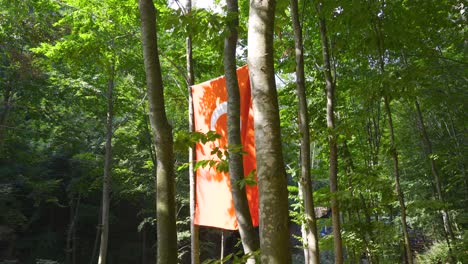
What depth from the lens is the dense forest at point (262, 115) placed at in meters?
2.89

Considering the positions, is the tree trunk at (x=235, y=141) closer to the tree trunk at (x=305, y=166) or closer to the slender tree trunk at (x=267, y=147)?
the tree trunk at (x=305, y=166)

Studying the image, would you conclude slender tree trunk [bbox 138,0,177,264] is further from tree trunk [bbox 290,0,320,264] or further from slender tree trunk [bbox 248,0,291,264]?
tree trunk [bbox 290,0,320,264]

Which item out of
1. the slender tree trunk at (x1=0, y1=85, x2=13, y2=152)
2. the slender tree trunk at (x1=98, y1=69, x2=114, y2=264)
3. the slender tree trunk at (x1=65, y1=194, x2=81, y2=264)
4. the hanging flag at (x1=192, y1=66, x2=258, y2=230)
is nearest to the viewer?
the hanging flag at (x1=192, y1=66, x2=258, y2=230)

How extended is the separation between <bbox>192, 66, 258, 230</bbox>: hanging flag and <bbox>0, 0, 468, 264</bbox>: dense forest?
41 centimetres

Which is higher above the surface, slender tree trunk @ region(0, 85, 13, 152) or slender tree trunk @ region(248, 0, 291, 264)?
slender tree trunk @ region(0, 85, 13, 152)

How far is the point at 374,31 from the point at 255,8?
3411 millimetres

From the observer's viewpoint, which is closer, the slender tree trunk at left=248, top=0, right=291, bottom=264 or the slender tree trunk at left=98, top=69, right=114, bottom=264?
the slender tree trunk at left=248, top=0, right=291, bottom=264

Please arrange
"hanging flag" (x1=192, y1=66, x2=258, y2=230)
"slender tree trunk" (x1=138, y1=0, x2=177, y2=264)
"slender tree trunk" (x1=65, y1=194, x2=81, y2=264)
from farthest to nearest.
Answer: "slender tree trunk" (x1=65, y1=194, x2=81, y2=264), "hanging flag" (x1=192, y1=66, x2=258, y2=230), "slender tree trunk" (x1=138, y1=0, x2=177, y2=264)

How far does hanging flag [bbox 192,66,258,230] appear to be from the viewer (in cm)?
393

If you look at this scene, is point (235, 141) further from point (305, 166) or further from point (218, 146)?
point (218, 146)

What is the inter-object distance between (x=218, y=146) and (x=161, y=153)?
1535 millimetres

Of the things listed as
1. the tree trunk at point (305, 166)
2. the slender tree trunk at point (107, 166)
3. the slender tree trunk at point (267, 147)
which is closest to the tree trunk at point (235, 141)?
the tree trunk at point (305, 166)

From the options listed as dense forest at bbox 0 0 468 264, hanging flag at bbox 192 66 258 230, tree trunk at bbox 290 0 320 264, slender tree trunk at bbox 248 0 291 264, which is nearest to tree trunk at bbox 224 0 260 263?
dense forest at bbox 0 0 468 264

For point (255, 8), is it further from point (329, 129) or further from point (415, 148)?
point (415, 148)
